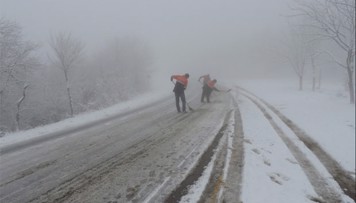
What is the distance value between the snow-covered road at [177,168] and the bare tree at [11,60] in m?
6.48

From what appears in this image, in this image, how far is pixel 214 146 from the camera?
7262 millimetres

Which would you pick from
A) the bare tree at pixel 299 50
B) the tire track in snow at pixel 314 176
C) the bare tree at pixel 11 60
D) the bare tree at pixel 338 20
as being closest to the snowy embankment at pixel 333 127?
the tire track in snow at pixel 314 176

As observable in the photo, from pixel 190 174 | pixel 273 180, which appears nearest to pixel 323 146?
pixel 273 180

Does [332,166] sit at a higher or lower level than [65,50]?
lower

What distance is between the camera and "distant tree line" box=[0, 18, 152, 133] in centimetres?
1437

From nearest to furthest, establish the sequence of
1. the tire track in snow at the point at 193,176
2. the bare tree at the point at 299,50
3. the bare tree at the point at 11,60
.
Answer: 1. the tire track in snow at the point at 193,176
2. the bare tree at the point at 11,60
3. the bare tree at the point at 299,50

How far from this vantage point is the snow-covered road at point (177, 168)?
15.2ft

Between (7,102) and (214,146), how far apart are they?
14.0 m

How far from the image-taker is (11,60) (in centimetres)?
1423

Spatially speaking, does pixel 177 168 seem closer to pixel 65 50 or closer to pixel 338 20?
pixel 65 50

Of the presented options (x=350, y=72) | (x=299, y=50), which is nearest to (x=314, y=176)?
(x=350, y=72)

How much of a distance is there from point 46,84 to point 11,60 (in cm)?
844

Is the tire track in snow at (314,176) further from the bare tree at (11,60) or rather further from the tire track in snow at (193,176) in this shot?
the bare tree at (11,60)

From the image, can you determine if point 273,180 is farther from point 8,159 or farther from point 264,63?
point 264,63
